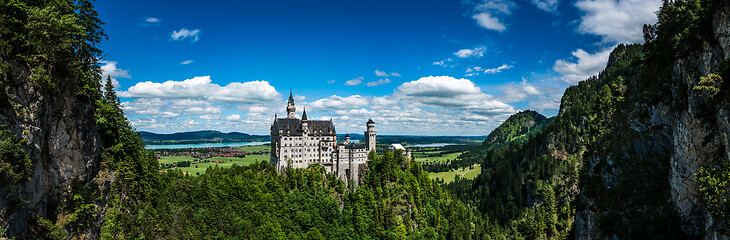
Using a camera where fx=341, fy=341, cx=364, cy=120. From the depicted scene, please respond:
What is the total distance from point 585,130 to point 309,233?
12561 cm

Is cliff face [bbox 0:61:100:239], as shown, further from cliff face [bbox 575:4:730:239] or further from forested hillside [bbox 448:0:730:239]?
cliff face [bbox 575:4:730:239]

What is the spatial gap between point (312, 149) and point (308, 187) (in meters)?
14.1

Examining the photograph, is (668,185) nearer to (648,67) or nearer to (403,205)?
(648,67)

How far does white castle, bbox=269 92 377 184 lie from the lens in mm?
97875

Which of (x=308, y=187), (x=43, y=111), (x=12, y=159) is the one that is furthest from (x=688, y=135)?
(x=308, y=187)

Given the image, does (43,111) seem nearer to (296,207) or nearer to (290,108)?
(296,207)

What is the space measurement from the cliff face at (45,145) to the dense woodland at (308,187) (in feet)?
3.27

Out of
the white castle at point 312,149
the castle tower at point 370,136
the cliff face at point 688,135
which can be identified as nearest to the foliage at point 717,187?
the cliff face at point 688,135

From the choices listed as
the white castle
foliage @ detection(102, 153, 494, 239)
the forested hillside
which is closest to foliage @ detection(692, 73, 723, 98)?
the forested hillside

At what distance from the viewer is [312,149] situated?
10150 centimetres

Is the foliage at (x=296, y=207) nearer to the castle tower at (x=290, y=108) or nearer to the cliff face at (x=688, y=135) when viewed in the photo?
the castle tower at (x=290, y=108)

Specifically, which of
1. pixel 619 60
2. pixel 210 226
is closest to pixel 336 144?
pixel 210 226

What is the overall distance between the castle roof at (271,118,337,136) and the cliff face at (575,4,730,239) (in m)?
74.8

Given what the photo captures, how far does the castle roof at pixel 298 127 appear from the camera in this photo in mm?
98944
